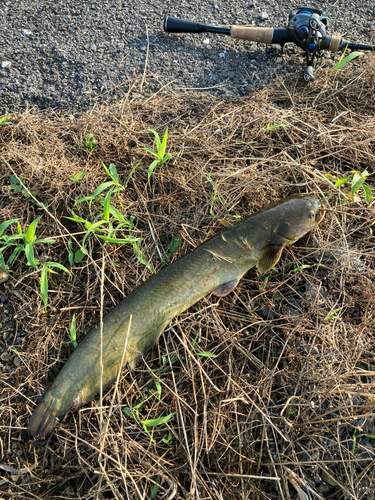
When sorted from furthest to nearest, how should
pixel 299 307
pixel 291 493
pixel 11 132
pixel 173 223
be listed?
pixel 11 132 < pixel 173 223 < pixel 299 307 < pixel 291 493

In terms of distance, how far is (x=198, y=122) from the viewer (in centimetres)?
337

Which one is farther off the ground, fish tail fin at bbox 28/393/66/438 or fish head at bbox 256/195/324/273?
fish head at bbox 256/195/324/273

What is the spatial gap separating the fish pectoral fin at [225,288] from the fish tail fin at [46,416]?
3.96 ft

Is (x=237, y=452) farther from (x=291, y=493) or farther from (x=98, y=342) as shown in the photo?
(x=98, y=342)

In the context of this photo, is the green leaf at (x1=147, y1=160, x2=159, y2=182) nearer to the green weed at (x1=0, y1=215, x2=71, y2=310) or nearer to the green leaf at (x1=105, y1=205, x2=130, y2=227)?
the green leaf at (x1=105, y1=205, x2=130, y2=227)

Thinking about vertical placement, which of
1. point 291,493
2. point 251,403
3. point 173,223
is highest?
point 173,223

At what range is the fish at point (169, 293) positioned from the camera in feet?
7.16

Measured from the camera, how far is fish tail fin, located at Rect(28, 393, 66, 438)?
7.03 ft

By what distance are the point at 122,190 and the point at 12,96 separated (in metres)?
1.68

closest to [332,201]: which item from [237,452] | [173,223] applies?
[173,223]

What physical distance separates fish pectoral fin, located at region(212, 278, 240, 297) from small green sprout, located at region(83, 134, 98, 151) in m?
1.69

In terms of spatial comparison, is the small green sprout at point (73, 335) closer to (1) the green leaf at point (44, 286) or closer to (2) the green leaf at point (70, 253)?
(1) the green leaf at point (44, 286)

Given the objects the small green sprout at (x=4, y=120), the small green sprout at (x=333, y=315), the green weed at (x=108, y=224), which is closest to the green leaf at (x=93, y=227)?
the green weed at (x=108, y=224)

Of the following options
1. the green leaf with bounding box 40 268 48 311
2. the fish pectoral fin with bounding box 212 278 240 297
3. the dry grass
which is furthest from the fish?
the green leaf with bounding box 40 268 48 311
